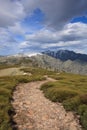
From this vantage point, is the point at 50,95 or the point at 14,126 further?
the point at 50,95

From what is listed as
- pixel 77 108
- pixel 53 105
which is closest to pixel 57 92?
pixel 53 105

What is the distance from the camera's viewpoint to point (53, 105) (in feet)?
80.6

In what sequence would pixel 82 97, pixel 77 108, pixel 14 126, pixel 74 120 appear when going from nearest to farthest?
pixel 14 126 < pixel 74 120 < pixel 77 108 < pixel 82 97

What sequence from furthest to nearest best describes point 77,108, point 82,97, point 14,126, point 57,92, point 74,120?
point 57,92 → point 82,97 → point 77,108 → point 74,120 → point 14,126

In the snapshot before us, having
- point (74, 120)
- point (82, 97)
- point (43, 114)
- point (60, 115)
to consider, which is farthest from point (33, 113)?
point (82, 97)

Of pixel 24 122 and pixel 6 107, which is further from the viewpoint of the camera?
pixel 6 107

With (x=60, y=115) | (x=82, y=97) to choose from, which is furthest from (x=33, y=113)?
(x=82, y=97)

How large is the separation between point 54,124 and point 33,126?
1879 millimetres

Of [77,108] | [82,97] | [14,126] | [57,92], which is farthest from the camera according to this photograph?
[57,92]

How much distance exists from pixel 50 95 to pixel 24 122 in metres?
10.7

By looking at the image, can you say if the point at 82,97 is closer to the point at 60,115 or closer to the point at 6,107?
the point at 60,115

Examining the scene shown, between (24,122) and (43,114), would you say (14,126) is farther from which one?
(43,114)

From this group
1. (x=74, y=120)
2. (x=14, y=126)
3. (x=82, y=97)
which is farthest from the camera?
(x=82, y=97)

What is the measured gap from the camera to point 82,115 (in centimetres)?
2036
